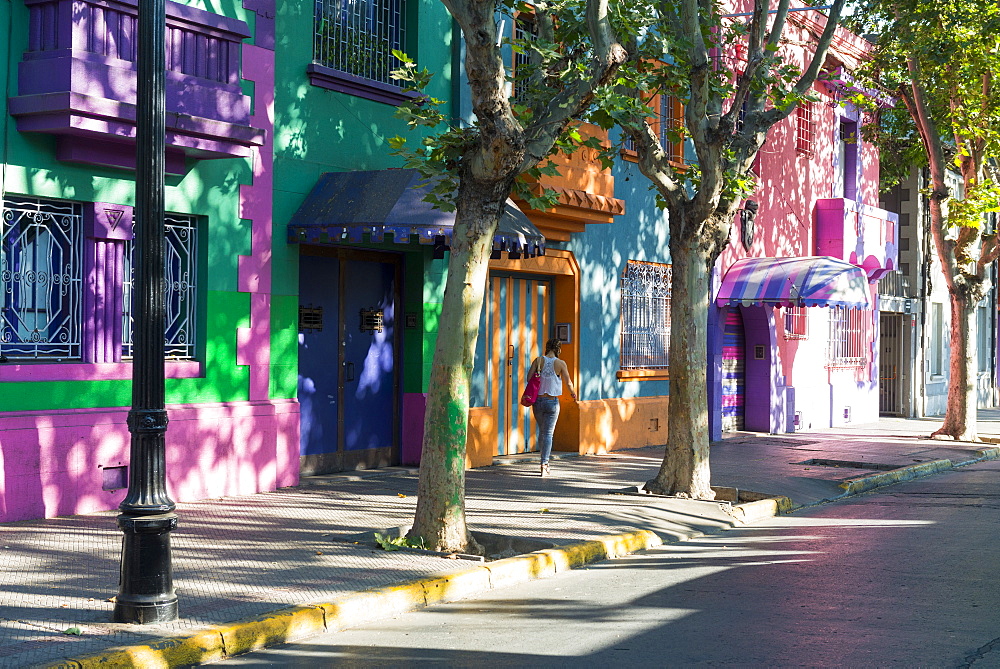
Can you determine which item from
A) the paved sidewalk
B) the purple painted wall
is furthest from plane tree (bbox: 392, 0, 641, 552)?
the purple painted wall

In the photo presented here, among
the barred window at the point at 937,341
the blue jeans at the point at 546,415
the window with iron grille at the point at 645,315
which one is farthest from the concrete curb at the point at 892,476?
the barred window at the point at 937,341

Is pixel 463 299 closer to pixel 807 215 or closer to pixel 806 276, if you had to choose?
pixel 806 276

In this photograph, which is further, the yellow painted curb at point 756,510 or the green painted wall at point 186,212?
the yellow painted curb at point 756,510

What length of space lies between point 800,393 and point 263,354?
14.1 m

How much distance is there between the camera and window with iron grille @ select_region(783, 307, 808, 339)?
75.5ft

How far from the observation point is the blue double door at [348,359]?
529 inches

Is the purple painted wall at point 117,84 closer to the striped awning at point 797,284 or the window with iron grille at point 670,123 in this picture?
the window with iron grille at point 670,123

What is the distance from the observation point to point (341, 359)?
13883mm

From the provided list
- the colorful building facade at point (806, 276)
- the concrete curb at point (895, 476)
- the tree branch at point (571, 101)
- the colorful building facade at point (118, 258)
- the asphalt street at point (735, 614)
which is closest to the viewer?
the asphalt street at point (735, 614)

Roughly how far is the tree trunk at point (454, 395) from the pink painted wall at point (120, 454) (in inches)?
120

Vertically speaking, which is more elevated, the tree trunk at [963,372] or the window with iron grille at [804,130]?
the window with iron grille at [804,130]

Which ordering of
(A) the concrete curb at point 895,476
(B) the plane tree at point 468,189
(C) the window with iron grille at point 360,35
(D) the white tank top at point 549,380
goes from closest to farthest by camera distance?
(B) the plane tree at point 468,189, (C) the window with iron grille at point 360,35, (D) the white tank top at point 549,380, (A) the concrete curb at point 895,476

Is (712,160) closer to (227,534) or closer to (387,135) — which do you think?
(387,135)

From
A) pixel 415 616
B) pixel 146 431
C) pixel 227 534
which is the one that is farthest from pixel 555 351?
pixel 146 431
